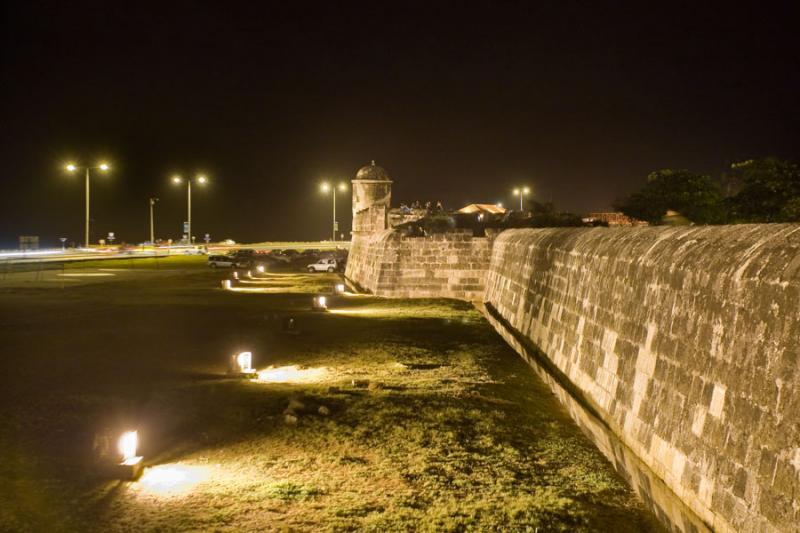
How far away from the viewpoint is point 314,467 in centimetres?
757

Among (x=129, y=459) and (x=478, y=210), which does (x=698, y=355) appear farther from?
(x=478, y=210)

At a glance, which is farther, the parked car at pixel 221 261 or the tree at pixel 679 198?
the parked car at pixel 221 261

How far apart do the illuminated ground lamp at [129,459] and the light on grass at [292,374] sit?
4.48 metres

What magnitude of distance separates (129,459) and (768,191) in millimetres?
30720

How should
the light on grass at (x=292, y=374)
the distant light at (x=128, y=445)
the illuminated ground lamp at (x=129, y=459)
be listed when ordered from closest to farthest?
the illuminated ground lamp at (x=129, y=459) < the distant light at (x=128, y=445) < the light on grass at (x=292, y=374)

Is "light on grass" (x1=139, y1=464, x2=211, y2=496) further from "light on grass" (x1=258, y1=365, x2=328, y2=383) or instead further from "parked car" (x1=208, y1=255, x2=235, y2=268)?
"parked car" (x1=208, y1=255, x2=235, y2=268)

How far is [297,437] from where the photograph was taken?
28.3 ft

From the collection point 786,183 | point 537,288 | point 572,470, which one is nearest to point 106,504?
point 572,470

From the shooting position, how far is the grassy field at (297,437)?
6.31 m

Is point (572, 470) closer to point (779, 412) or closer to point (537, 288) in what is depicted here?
point (779, 412)

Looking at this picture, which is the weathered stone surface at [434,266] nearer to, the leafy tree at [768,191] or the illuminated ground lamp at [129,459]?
the leafy tree at [768,191]

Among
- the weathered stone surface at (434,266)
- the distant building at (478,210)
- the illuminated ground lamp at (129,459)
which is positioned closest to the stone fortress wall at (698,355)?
the illuminated ground lamp at (129,459)

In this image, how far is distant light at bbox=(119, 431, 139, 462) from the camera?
7246 mm

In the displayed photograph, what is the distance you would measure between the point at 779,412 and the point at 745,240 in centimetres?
187
